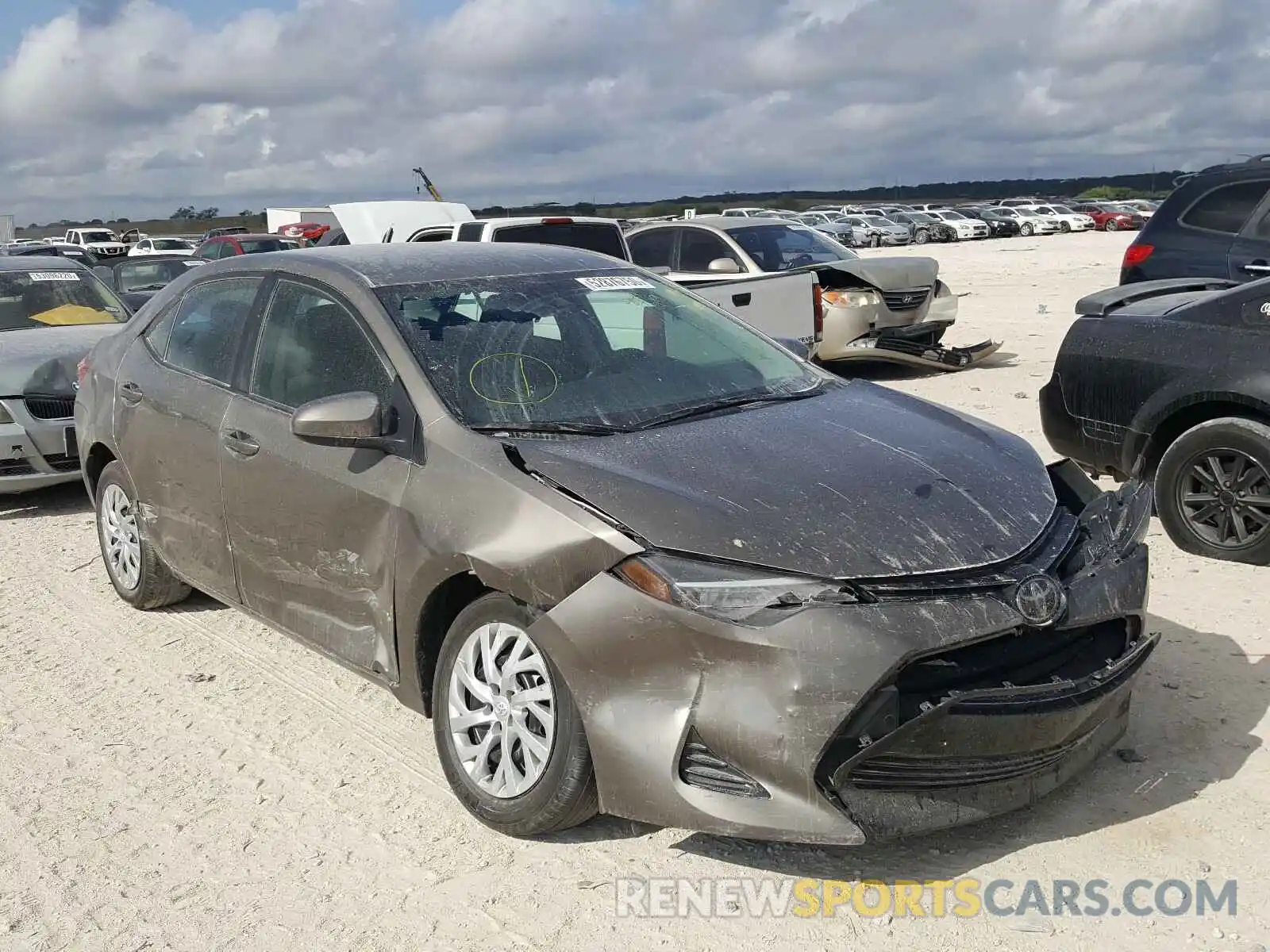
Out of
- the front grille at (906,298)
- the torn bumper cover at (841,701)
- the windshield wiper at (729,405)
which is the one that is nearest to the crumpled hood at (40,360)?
the windshield wiper at (729,405)

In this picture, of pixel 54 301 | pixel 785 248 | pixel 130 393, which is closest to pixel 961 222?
pixel 785 248

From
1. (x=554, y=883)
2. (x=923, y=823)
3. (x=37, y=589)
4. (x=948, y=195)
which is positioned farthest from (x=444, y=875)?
(x=948, y=195)

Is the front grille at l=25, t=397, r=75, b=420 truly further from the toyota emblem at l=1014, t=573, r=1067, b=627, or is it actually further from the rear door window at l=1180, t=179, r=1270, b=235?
the rear door window at l=1180, t=179, r=1270, b=235

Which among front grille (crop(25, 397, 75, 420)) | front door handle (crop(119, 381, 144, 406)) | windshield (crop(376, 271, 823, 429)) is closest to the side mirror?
windshield (crop(376, 271, 823, 429))

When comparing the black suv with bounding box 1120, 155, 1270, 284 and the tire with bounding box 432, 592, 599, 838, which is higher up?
the black suv with bounding box 1120, 155, 1270, 284

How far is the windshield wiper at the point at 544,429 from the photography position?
12.8 feet

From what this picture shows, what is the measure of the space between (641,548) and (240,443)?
6.85ft

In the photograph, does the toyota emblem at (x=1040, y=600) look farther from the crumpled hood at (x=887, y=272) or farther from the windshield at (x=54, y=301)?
the crumpled hood at (x=887, y=272)

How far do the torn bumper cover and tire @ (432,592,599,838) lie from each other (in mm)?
91

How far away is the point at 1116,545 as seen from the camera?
3727 mm

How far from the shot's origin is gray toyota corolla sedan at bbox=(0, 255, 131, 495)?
814 centimetres

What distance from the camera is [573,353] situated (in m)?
4.36

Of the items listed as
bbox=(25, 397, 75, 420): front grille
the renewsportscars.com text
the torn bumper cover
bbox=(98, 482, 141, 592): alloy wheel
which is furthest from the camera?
bbox=(25, 397, 75, 420): front grille

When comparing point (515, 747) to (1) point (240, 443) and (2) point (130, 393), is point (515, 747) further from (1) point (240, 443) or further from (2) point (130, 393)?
(2) point (130, 393)
